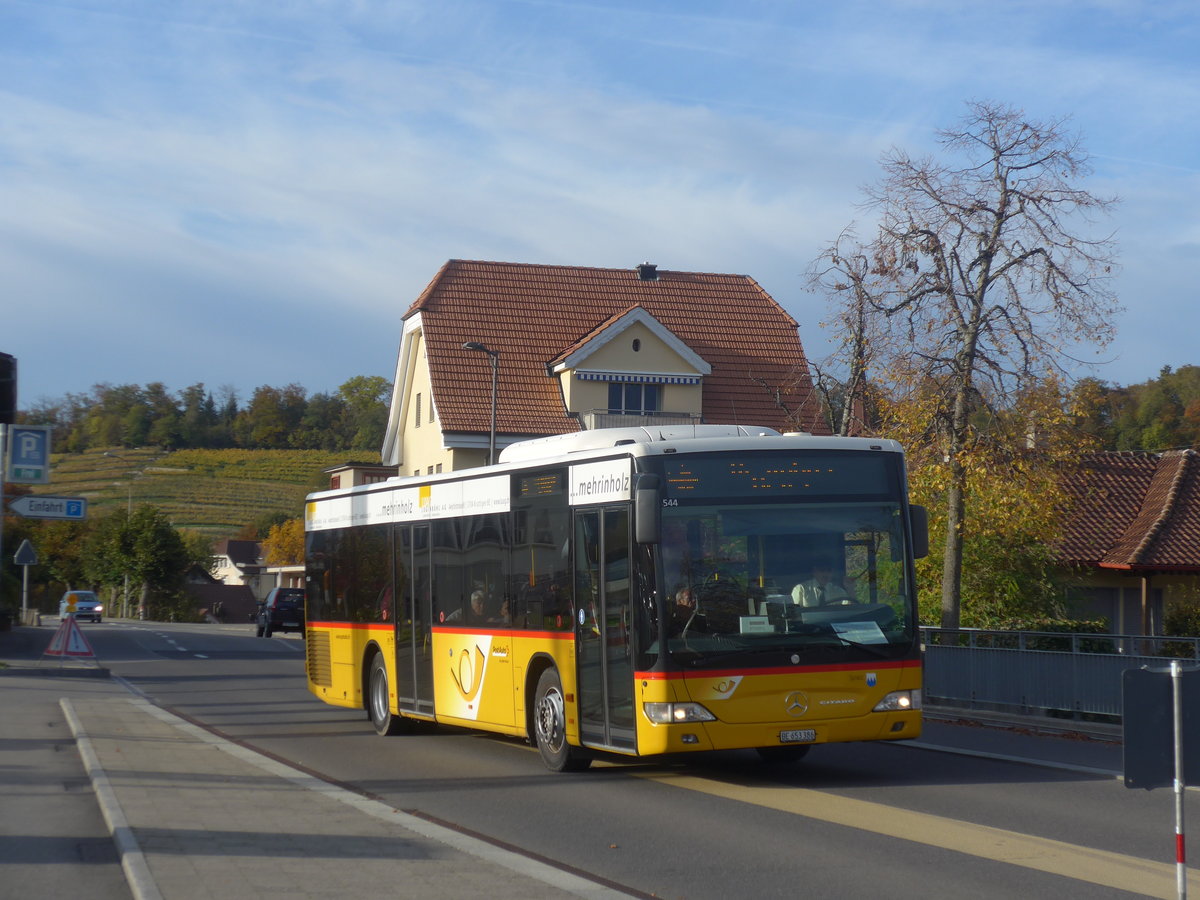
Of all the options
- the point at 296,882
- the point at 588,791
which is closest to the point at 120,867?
the point at 296,882

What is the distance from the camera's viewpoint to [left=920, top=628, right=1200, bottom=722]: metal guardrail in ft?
54.0

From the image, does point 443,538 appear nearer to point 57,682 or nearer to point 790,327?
point 57,682

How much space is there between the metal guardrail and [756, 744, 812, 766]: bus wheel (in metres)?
4.18

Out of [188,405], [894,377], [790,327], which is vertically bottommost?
[894,377]

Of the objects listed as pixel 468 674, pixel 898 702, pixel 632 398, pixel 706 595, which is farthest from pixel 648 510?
pixel 632 398

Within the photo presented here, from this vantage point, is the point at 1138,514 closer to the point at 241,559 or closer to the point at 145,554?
the point at 145,554

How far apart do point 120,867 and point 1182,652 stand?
52.0 ft

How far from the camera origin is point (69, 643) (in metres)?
30.0

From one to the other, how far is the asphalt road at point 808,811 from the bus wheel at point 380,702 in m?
0.27

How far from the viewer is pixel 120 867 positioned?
8742mm

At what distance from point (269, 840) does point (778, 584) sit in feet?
15.6

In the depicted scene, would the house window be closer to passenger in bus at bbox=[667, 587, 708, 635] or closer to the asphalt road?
the asphalt road

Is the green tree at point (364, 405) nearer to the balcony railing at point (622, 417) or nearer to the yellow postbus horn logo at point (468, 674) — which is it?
the balcony railing at point (622, 417)

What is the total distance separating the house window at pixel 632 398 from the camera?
4541 cm
